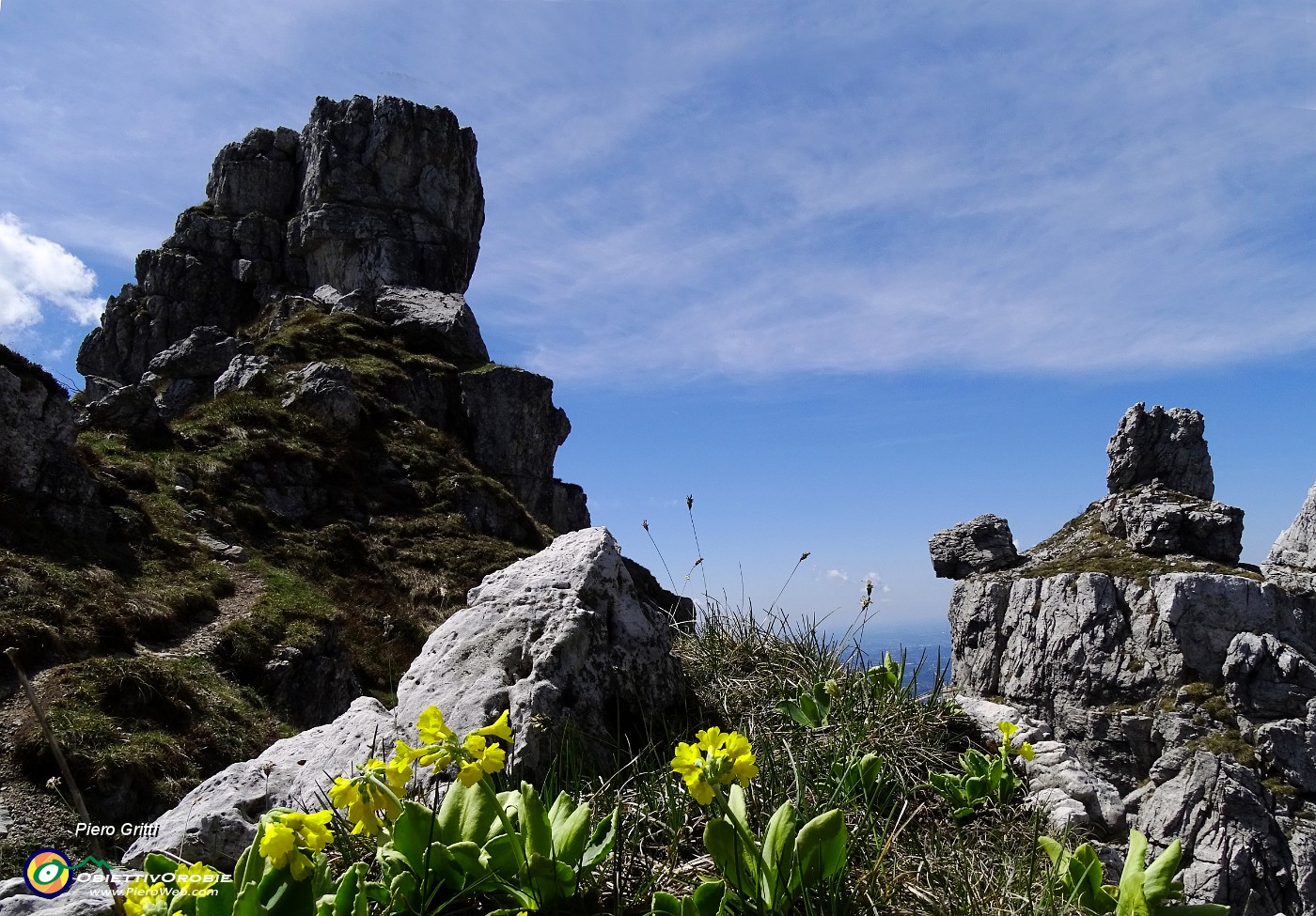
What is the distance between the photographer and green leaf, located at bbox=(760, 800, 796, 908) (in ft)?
7.52

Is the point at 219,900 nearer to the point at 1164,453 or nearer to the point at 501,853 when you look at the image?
the point at 501,853

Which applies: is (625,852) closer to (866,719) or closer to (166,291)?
(866,719)

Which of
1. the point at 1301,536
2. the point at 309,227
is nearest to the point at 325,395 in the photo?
the point at 309,227

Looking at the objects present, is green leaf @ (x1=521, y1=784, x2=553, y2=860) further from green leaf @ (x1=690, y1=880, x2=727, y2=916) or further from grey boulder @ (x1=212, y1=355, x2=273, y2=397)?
grey boulder @ (x1=212, y1=355, x2=273, y2=397)

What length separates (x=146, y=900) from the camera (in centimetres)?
218

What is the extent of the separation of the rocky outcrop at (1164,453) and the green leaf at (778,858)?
8505 cm

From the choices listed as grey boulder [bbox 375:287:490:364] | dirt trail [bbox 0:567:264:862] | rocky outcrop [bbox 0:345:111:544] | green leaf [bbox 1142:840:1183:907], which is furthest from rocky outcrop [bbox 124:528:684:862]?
grey boulder [bbox 375:287:490:364]

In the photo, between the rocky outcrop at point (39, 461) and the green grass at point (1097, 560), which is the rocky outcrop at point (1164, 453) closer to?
the green grass at point (1097, 560)

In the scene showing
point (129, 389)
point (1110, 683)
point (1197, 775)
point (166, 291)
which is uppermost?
point (166, 291)

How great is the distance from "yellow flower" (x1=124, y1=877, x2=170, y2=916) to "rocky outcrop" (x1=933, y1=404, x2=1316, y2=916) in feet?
132

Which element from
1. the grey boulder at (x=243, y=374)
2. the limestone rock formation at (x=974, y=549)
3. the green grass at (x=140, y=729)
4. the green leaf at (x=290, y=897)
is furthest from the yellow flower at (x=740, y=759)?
the limestone rock formation at (x=974, y=549)

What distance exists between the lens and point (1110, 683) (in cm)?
5269

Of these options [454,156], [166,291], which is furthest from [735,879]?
[166,291]

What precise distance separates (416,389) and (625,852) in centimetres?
3040
